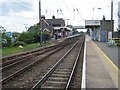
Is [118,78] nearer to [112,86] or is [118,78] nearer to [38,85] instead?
[112,86]

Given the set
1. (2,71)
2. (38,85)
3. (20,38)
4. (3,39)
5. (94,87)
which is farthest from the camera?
(20,38)

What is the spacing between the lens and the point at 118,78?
1225 cm

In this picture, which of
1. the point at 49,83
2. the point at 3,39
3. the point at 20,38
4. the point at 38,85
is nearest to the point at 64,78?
the point at 49,83

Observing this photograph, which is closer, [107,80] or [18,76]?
[107,80]

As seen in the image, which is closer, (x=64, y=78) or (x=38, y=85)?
(x=38, y=85)

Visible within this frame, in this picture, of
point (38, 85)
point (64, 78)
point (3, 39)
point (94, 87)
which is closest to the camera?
point (94, 87)

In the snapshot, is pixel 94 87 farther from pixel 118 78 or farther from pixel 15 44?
pixel 15 44

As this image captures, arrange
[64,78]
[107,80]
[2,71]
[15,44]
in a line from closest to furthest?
[107,80]
[64,78]
[2,71]
[15,44]

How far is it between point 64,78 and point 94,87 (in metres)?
3.07

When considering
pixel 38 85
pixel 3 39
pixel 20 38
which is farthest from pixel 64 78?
pixel 20 38

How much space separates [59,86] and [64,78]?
203 cm

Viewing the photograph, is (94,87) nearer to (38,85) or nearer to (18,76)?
(38,85)

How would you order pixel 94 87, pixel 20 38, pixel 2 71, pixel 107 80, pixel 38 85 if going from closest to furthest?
1. pixel 94 87
2. pixel 38 85
3. pixel 107 80
4. pixel 2 71
5. pixel 20 38

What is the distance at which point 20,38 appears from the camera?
52.3m
